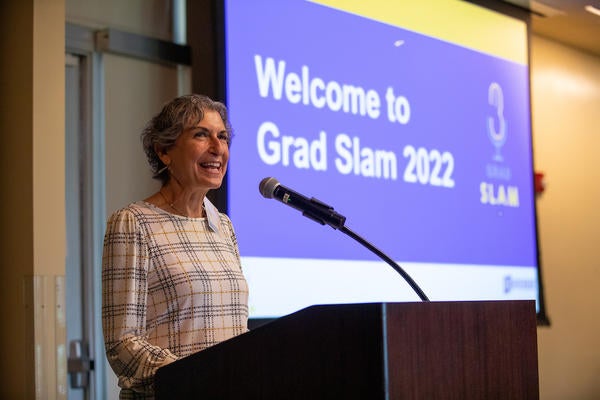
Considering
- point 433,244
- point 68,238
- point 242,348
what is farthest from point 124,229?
point 433,244

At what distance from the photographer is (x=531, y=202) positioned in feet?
16.5

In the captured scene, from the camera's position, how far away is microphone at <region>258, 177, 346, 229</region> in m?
1.89

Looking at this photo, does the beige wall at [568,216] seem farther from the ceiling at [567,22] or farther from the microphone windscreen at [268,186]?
the microphone windscreen at [268,186]

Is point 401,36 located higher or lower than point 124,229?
higher

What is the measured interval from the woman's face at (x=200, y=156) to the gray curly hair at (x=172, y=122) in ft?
0.05

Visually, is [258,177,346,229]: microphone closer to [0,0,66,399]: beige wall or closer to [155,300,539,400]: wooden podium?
[155,300,539,400]: wooden podium

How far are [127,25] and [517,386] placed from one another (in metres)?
2.57

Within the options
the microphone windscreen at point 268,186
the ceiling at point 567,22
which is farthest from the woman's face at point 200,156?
the ceiling at point 567,22

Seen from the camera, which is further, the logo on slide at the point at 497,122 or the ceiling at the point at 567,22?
the ceiling at the point at 567,22

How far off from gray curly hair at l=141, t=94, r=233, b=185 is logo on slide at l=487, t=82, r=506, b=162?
2955 mm

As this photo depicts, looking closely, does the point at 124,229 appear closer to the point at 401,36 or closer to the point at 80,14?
the point at 80,14

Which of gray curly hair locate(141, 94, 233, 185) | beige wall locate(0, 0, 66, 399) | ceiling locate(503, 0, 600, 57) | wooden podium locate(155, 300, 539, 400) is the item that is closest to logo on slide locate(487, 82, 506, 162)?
ceiling locate(503, 0, 600, 57)

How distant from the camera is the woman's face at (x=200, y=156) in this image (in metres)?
1.97

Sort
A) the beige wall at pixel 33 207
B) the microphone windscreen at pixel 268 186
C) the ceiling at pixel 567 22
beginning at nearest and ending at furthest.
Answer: the microphone windscreen at pixel 268 186
the beige wall at pixel 33 207
the ceiling at pixel 567 22
